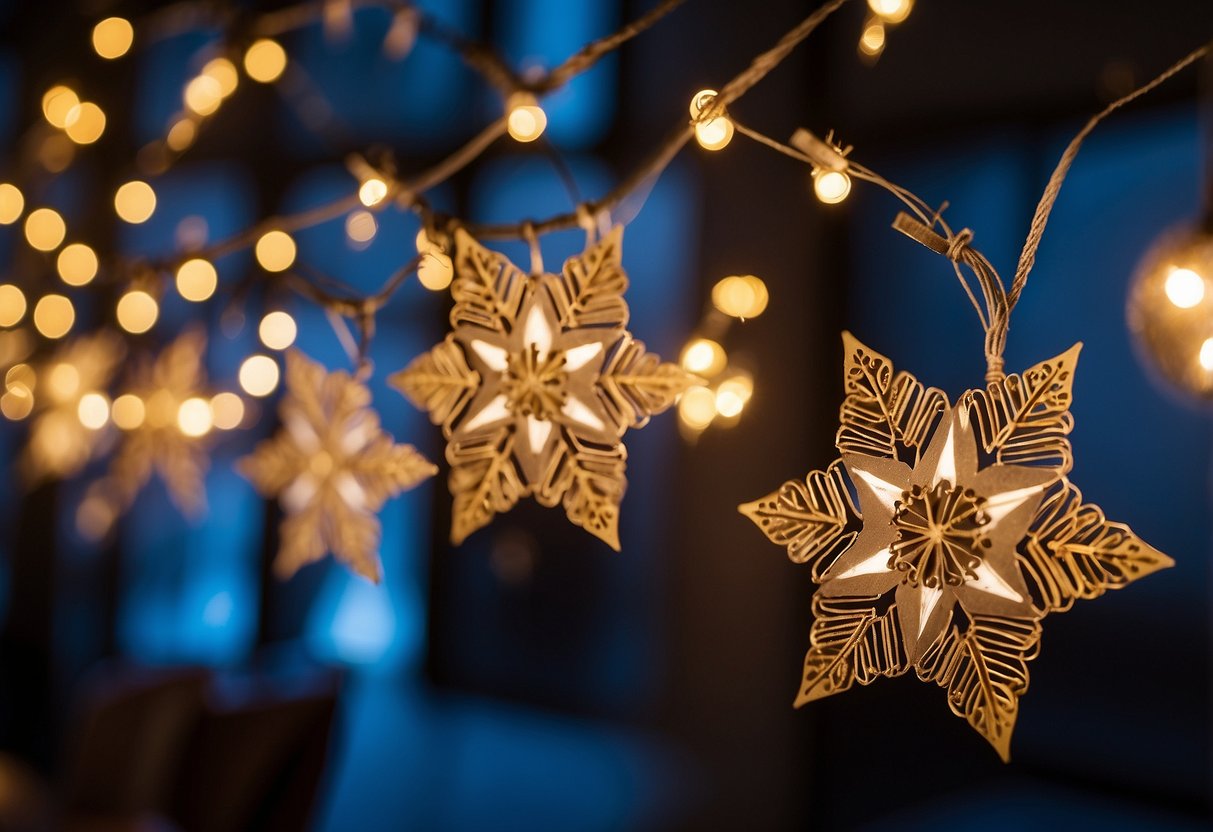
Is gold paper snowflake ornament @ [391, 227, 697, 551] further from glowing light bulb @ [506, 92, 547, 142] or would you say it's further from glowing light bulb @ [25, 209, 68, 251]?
glowing light bulb @ [25, 209, 68, 251]

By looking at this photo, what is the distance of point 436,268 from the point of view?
3.60 feet

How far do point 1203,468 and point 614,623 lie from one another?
155cm

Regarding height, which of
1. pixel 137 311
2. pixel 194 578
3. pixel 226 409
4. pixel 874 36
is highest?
pixel 874 36

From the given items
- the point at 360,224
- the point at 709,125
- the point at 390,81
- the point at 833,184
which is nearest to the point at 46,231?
the point at 360,224

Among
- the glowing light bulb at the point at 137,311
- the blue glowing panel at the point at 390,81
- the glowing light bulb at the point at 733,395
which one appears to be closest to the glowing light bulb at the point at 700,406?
the glowing light bulb at the point at 733,395

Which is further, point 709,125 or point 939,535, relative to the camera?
point 709,125

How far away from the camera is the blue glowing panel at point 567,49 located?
2.90 metres

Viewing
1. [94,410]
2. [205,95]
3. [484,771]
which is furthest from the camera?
[484,771]

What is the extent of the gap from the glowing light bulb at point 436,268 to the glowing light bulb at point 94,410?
1.32 metres

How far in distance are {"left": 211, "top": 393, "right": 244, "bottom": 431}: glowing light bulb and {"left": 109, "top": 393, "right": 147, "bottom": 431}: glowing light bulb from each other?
0.46 ft

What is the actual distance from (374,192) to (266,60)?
3.05 feet

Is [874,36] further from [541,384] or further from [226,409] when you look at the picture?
[226,409]

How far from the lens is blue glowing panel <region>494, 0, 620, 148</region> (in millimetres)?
2904

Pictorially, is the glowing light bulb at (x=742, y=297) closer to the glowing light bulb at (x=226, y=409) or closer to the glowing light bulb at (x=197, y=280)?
the glowing light bulb at (x=197, y=280)
